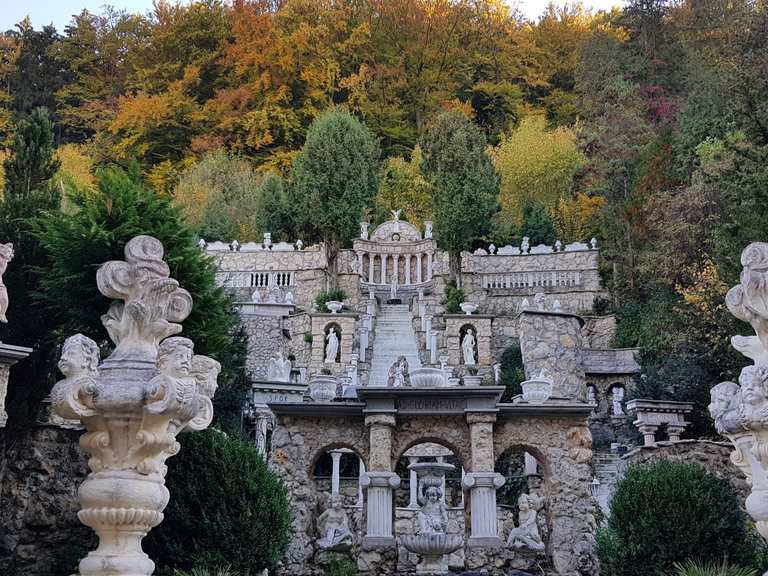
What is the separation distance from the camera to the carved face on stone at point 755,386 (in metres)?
6.74

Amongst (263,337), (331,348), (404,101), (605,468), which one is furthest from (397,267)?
(605,468)

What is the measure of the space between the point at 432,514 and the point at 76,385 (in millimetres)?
8156

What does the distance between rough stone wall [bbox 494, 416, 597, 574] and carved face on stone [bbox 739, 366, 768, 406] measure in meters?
7.34

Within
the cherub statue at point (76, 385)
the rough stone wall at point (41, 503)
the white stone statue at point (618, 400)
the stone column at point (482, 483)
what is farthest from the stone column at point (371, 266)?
the cherub statue at point (76, 385)

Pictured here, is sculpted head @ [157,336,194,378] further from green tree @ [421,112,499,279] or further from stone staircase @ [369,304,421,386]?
green tree @ [421,112,499,279]

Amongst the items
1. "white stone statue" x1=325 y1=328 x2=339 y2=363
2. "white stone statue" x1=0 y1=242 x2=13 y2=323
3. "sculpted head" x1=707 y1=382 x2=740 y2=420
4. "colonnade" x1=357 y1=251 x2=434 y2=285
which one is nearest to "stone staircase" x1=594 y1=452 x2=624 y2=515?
"white stone statue" x1=325 y1=328 x2=339 y2=363

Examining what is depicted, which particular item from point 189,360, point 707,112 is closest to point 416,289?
point 707,112

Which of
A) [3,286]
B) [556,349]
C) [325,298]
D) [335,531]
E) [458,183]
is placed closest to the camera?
[3,286]

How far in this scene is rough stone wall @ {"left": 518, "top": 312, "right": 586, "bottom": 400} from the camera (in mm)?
26938

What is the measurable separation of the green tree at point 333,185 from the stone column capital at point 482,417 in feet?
73.6

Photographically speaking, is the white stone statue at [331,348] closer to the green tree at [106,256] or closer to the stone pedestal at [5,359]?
the green tree at [106,256]

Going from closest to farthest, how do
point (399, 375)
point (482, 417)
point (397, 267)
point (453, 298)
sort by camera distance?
point (482, 417) → point (399, 375) → point (453, 298) → point (397, 267)

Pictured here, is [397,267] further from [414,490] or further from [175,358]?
[175,358]

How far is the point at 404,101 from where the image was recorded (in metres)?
50.6
